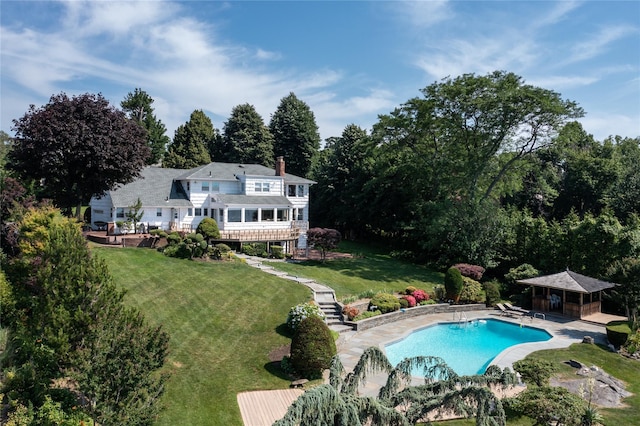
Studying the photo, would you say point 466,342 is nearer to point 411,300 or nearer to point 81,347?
point 411,300

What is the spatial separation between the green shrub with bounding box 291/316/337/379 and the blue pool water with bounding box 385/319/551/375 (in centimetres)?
455

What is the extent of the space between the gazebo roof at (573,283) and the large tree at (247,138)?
43236 mm

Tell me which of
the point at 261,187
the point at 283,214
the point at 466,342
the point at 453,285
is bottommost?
the point at 466,342

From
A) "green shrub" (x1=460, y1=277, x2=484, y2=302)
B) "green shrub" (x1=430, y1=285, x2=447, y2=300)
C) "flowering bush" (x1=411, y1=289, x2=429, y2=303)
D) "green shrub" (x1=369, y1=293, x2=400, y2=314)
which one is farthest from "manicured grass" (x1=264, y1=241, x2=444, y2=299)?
"green shrub" (x1=460, y1=277, x2=484, y2=302)

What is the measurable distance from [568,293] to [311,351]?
71.2ft

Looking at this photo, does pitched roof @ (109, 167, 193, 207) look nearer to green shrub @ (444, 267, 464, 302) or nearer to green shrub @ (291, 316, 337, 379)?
green shrub @ (444, 267, 464, 302)

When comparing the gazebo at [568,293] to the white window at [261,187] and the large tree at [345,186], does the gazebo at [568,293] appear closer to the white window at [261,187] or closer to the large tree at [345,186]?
the large tree at [345,186]

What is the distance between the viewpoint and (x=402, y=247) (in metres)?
47.8

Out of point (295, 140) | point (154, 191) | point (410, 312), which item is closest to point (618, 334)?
point (410, 312)

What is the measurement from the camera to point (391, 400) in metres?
9.19

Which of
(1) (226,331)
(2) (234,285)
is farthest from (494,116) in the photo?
(1) (226,331)

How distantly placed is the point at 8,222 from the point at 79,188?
12.3m

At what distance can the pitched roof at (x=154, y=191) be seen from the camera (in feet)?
113

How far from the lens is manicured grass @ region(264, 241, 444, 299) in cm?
2905
